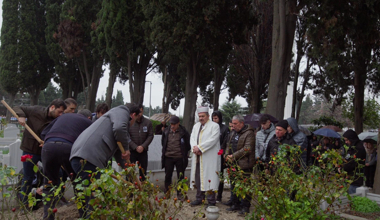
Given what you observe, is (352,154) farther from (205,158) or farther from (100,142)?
(100,142)

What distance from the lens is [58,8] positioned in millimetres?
24344

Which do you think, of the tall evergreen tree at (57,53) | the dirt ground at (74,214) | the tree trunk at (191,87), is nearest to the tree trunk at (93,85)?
the tall evergreen tree at (57,53)

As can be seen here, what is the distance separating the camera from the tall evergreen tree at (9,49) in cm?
2734

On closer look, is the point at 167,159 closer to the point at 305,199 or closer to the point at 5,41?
the point at 305,199

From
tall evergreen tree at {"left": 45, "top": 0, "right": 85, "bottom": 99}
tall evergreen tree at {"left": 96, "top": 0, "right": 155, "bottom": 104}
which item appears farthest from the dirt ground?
tall evergreen tree at {"left": 45, "top": 0, "right": 85, "bottom": 99}

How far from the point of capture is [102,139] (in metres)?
3.89

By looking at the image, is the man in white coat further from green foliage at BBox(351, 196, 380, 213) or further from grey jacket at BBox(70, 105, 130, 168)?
green foliage at BBox(351, 196, 380, 213)

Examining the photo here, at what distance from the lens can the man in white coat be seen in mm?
5906

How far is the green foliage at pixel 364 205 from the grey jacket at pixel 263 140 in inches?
65.1

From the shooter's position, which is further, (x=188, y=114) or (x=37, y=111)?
(x=188, y=114)

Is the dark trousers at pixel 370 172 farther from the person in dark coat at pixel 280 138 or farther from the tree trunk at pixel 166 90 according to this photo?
the tree trunk at pixel 166 90

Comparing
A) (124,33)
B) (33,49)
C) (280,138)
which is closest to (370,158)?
(280,138)

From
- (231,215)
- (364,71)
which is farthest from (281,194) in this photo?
(364,71)

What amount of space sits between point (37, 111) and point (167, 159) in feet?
8.30
